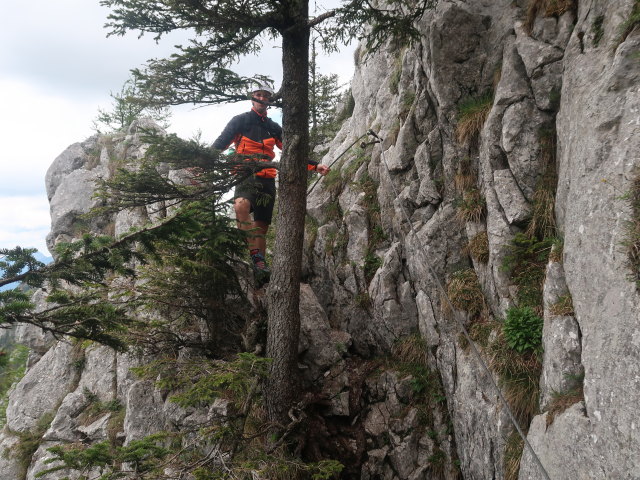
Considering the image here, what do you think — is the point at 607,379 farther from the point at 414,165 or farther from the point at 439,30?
the point at 439,30

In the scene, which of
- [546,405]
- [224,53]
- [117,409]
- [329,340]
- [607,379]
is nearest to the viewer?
[607,379]

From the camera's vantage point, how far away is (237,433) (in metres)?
5.40

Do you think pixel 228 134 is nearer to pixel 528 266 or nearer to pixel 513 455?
pixel 528 266

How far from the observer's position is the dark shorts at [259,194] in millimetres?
7812

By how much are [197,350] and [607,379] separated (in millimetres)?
6580

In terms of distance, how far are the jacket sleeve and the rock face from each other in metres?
3.28

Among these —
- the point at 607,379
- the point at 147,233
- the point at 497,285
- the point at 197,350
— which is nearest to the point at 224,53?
the point at 147,233

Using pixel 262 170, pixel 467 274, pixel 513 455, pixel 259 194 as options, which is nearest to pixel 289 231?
pixel 262 170

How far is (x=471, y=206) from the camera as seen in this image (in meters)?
6.61

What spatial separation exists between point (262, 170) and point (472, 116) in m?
4.15

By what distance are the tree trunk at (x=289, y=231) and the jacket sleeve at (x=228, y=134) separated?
180cm

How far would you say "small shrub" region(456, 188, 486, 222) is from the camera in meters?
6.49

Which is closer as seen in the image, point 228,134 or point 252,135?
point 228,134

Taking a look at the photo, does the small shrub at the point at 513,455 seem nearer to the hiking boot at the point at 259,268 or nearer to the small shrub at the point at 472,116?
the small shrub at the point at 472,116
